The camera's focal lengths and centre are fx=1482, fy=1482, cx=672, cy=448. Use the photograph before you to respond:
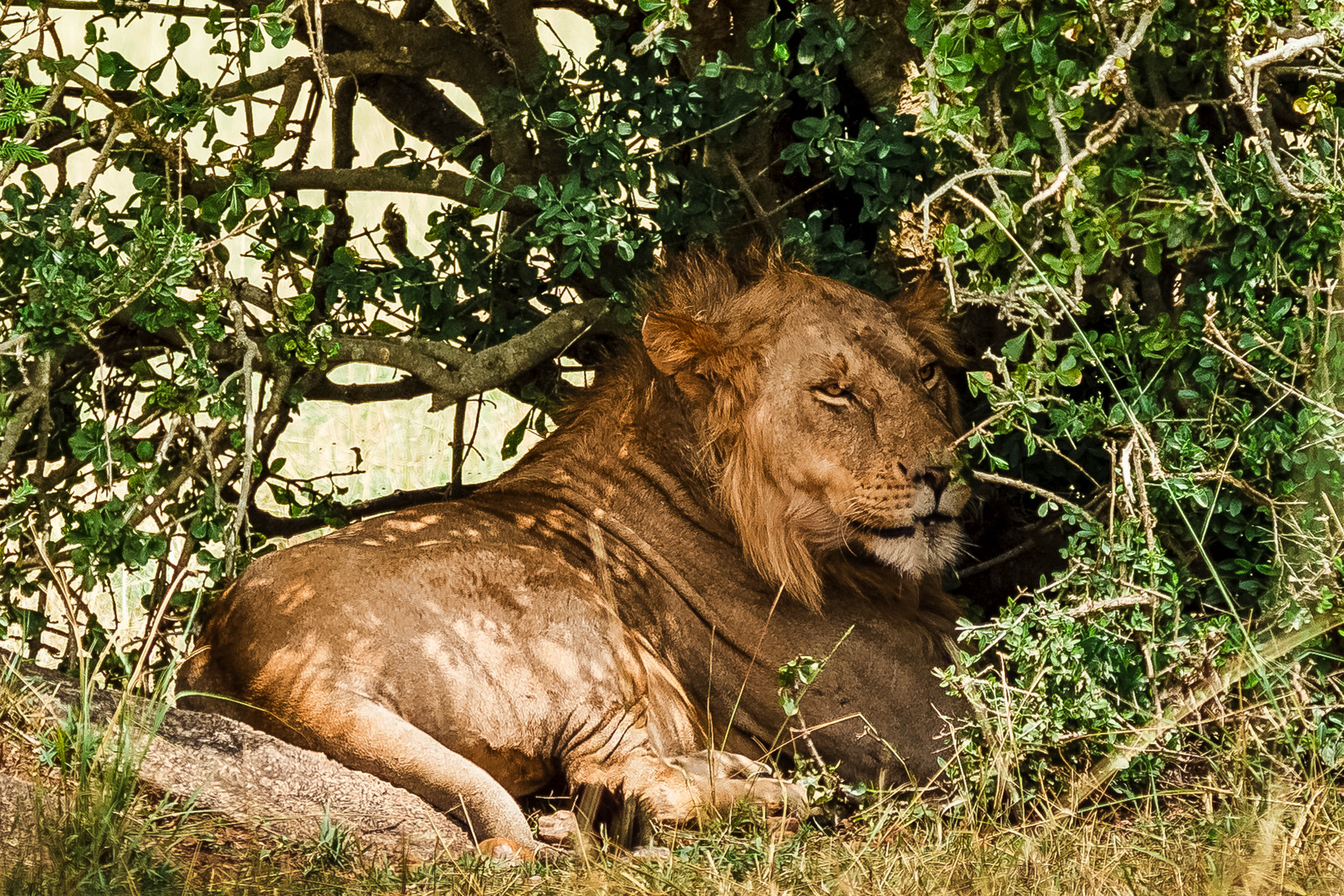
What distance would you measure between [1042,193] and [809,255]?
1.09 metres

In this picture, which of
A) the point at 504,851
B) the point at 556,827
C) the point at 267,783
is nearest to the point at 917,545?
the point at 556,827

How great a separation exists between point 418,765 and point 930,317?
6.54ft

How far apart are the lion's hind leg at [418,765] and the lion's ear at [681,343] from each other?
4.16ft

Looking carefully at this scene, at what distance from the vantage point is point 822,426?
4098 millimetres

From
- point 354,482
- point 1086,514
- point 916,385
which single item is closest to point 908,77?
point 916,385

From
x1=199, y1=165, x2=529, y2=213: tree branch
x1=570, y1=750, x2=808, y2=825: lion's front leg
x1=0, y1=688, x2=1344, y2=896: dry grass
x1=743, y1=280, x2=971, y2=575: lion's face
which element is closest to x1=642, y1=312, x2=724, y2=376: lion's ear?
x1=743, y1=280, x2=971, y2=575: lion's face

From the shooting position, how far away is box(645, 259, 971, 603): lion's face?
13.2 ft

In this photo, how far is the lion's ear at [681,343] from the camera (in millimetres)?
4168

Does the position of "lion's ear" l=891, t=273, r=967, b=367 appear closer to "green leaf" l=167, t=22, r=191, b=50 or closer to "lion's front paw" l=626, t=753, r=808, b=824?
"lion's front paw" l=626, t=753, r=808, b=824

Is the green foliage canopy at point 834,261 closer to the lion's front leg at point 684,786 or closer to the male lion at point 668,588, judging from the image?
the male lion at point 668,588

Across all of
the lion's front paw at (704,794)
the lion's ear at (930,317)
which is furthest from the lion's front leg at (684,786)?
the lion's ear at (930,317)

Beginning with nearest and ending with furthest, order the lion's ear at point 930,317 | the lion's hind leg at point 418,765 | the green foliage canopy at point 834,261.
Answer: the lion's hind leg at point 418,765 → the green foliage canopy at point 834,261 → the lion's ear at point 930,317

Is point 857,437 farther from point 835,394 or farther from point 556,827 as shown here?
point 556,827

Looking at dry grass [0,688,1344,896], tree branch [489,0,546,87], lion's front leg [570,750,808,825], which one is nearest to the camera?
dry grass [0,688,1344,896]
